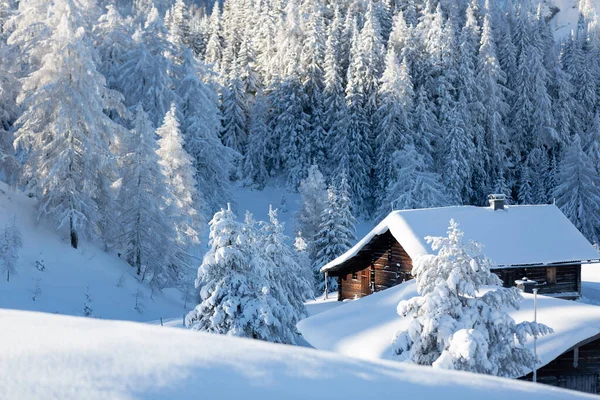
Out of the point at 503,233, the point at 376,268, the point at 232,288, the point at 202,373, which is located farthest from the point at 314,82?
the point at 202,373

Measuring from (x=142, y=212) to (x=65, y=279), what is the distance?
530cm

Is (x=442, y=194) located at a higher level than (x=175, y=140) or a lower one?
lower

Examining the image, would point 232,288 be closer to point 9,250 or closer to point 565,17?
point 9,250

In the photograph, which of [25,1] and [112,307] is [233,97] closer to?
[25,1]

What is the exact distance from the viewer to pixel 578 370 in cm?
1730

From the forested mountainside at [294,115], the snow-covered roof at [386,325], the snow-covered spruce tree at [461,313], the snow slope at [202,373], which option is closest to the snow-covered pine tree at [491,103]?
the forested mountainside at [294,115]

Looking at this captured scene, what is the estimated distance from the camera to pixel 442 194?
2203 inches

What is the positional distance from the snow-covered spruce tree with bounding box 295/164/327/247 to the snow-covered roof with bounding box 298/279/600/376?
26847mm

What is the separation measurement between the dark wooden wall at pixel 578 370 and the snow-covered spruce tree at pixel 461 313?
173 inches

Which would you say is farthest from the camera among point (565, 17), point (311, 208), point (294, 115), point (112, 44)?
point (565, 17)

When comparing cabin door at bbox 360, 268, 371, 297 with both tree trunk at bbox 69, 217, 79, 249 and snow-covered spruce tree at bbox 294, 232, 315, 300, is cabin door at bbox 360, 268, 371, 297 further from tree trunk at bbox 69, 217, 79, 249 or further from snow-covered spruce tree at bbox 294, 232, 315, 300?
tree trunk at bbox 69, 217, 79, 249

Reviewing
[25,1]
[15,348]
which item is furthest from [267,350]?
[25,1]

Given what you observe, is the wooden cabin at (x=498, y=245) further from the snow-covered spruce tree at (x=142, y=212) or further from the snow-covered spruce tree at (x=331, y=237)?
the snow-covered spruce tree at (x=331, y=237)

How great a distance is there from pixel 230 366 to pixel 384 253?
26678 millimetres
